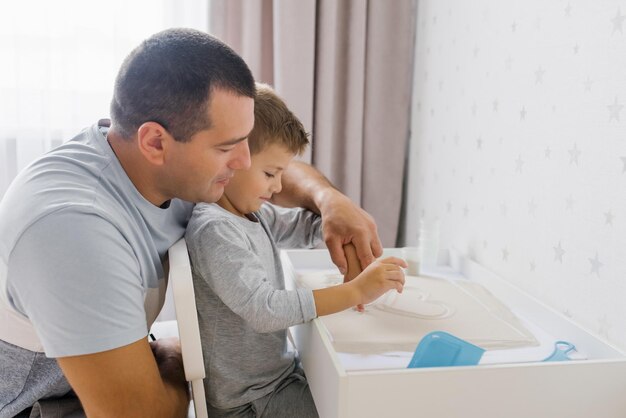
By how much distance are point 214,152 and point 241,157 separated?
0.05 m

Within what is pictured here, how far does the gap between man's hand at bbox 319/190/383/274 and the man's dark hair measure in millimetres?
387

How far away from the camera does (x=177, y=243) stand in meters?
1.02

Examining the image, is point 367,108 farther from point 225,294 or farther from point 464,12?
point 225,294

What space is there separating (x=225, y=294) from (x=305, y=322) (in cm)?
15

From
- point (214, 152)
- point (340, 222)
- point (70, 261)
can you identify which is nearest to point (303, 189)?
point (340, 222)

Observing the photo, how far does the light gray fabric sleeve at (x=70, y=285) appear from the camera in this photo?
2.65 feet

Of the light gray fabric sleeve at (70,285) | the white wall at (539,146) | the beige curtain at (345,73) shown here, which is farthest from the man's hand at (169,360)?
the beige curtain at (345,73)

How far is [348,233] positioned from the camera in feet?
4.00

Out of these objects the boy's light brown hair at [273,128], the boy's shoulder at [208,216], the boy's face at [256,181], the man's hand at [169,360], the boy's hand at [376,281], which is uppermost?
the boy's light brown hair at [273,128]

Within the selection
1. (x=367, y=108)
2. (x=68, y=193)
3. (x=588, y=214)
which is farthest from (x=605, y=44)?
(x=367, y=108)

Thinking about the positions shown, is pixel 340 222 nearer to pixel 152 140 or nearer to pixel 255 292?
pixel 255 292

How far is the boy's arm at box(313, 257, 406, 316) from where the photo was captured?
1001 mm

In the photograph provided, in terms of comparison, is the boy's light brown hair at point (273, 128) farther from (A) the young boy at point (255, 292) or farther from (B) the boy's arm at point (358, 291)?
(B) the boy's arm at point (358, 291)

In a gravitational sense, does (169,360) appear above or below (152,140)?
below
